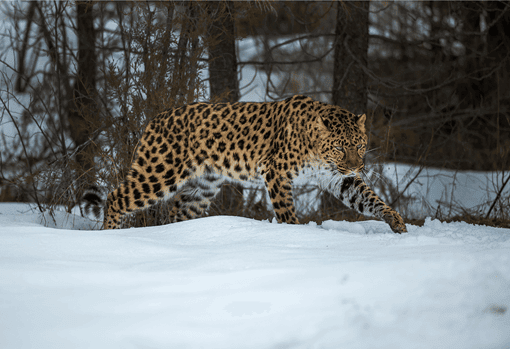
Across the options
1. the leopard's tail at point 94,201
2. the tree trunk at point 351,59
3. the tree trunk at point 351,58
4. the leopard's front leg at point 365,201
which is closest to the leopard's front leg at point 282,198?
the leopard's front leg at point 365,201

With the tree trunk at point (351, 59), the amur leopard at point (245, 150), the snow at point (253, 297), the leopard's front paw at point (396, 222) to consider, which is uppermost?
Answer: the tree trunk at point (351, 59)

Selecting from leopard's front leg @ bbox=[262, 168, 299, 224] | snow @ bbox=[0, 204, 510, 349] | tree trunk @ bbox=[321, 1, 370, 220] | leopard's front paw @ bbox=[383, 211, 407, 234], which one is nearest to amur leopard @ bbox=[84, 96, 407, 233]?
leopard's front leg @ bbox=[262, 168, 299, 224]

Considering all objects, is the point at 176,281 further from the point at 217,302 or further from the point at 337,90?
the point at 337,90

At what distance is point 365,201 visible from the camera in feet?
14.9

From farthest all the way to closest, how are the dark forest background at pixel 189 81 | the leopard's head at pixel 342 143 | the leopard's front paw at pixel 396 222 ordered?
the dark forest background at pixel 189 81 → the leopard's head at pixel 342 143 → the leopard's front paw at pixel 396 222

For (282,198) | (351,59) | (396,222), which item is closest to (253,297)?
(396,222)

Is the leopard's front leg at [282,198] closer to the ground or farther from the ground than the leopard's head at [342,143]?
closer to the ground

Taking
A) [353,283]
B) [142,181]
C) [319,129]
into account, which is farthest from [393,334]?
[142,181]

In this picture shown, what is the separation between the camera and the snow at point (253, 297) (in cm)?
235

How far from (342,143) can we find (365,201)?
54 centimetres

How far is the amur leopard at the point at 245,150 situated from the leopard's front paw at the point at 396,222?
1.21 feet

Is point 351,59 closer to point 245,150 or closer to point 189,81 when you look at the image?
point 189,81

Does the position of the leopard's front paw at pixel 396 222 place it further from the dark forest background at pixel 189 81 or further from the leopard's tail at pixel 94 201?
the leopard's tail at pixel 94 201

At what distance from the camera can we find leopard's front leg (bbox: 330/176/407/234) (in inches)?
164
